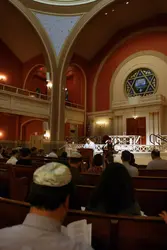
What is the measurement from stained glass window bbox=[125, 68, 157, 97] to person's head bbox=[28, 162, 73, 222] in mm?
14581

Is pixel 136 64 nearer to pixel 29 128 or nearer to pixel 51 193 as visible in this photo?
pixel 29 128

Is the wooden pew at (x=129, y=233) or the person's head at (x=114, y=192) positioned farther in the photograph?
the person's head at (x=114, y=192)

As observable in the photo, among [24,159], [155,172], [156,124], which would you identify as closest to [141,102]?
[156,124]

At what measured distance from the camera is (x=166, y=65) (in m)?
14.2

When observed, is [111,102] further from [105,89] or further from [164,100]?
[164,100]

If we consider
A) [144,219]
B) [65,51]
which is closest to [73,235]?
[144,219]

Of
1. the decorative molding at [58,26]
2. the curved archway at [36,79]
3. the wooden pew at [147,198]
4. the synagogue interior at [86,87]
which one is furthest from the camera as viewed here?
the curved archway at [36,79]

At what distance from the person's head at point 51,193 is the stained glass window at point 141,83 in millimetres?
14581

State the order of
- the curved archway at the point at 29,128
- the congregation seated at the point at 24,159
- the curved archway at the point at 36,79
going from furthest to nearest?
the curved archway at the point at 36,79 → the curved archway at the point at 29,128 → the congregation seated at the point at 24,159

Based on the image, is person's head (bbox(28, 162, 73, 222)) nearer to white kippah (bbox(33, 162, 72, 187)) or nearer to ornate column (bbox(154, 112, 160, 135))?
white kippah (bbox(33, 162, 72, 187))

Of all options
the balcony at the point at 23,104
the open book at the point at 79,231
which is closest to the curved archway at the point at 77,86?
the balcony at the point at 23,104

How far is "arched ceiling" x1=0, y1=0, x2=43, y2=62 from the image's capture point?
42.4ft

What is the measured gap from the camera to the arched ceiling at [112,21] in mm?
13672

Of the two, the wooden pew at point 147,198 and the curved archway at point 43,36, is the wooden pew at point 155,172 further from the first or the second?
the curved archway at point 43,36
